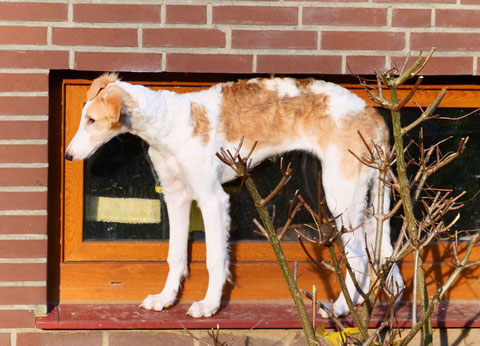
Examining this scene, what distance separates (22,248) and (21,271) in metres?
0.12

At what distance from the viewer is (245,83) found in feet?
14.9

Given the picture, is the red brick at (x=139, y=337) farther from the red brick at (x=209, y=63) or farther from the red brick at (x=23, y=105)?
the red brick at (x=209, y=63)

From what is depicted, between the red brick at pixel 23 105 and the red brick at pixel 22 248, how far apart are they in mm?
668

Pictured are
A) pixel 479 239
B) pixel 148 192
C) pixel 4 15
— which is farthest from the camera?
pixel 148 192

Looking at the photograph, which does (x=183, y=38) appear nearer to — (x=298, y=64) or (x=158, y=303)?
(x=298, y=64)

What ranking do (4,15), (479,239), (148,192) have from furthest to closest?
(148,192)
(4,15)
(479,239)

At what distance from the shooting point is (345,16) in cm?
454

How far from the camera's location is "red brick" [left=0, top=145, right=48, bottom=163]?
14.7ft

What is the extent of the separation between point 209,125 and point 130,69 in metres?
0.50

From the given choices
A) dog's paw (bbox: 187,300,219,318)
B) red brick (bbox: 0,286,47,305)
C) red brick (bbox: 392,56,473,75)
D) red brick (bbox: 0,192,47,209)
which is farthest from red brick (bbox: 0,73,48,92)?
red brick (bbox: 392,56,473,75)

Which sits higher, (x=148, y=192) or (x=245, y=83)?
(x=245, y=83)

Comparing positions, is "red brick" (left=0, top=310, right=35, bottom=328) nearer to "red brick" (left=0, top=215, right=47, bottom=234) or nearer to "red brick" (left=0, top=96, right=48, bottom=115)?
"red brick" (left=0, top=215, right=47, bottom=234)

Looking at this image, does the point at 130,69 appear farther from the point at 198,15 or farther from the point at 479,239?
the point at 479,239

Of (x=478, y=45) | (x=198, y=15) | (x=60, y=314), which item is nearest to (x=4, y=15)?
(x=198, y=15)
